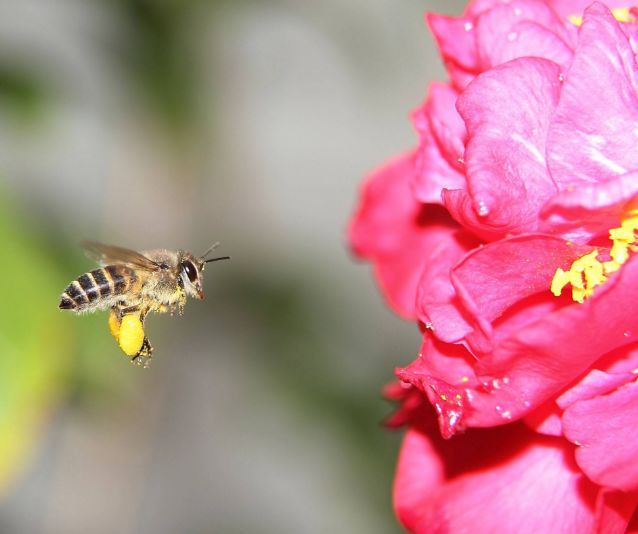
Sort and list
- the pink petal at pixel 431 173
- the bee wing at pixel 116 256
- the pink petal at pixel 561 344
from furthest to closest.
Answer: the bee wing at pixel 116 256
the pink petal at pixel 431 173
the pink petal at pixel 561 344

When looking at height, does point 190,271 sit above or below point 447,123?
below

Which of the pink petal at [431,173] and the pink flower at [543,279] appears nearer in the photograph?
the pink flower at [543,279]

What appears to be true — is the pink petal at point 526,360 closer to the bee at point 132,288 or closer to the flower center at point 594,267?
the flower center at point 594,267

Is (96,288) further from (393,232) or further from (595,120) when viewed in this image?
(595,120)

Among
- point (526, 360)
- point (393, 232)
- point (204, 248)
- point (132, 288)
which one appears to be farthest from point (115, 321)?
point (204, 248)

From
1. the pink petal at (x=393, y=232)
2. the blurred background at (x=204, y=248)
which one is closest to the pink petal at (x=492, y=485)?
the pink petal at (x=393, y=232)

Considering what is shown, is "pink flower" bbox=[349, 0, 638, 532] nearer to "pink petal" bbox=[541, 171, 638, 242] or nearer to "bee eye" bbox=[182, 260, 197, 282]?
"pink petal" bbox=[541, 171, 638, 242]

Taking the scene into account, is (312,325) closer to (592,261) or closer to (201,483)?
(201,483)

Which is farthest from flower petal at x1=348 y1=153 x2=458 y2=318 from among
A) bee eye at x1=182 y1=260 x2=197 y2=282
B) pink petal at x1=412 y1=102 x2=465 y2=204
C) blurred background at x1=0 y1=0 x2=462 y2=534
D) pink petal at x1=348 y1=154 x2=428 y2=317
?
blurred background at x1=0 y1=0 x2=462 y2=534
